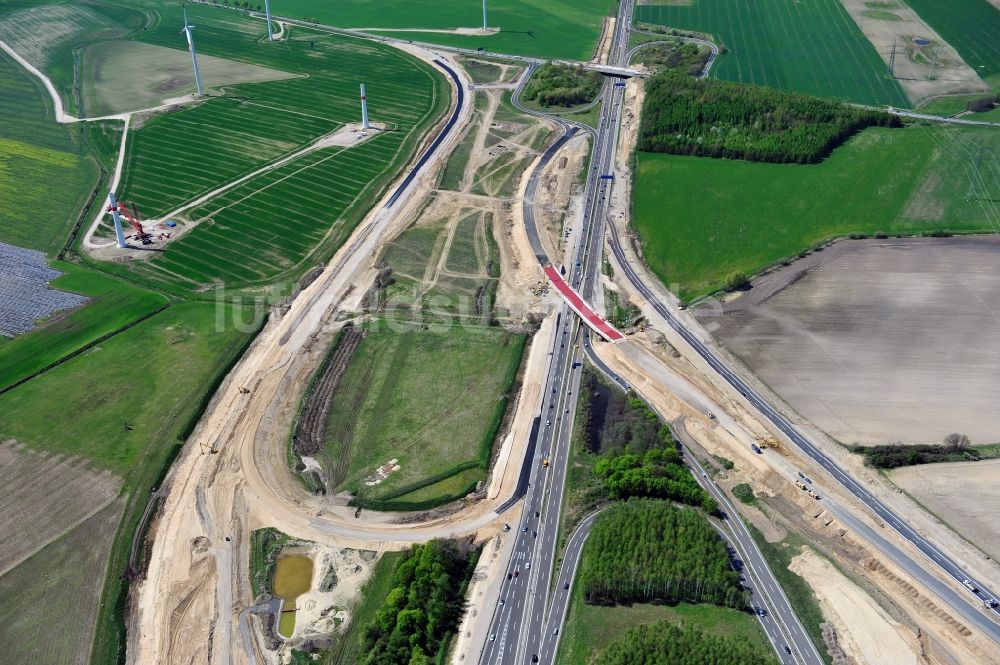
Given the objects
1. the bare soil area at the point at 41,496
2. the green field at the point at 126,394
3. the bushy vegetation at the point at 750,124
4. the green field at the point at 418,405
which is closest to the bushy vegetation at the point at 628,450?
the green field at the point at 418,405

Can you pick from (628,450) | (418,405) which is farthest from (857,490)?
(418,405)

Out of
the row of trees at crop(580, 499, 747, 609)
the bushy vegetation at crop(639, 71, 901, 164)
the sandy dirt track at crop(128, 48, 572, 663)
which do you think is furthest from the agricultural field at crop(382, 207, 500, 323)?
the bushy vegetation at crop(639, 71, 901, 164)

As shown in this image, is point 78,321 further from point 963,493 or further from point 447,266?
point 963,493

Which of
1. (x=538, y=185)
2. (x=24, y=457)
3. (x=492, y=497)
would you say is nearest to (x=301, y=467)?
(x=492, y=497)

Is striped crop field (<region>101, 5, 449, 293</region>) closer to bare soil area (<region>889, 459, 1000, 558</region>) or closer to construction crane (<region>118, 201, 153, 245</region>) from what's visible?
construction crane (<region>118, 201, 153, 245</region>)

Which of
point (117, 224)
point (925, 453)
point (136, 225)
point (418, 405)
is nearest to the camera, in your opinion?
point (925, 453)
